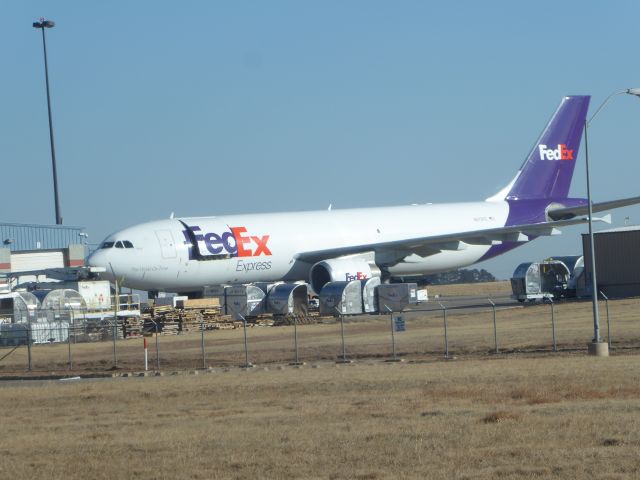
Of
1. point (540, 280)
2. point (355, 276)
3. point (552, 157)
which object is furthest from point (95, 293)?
point (552, 157)

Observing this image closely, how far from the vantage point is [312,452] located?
1408cm

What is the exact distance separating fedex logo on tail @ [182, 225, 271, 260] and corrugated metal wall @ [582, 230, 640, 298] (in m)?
15.7

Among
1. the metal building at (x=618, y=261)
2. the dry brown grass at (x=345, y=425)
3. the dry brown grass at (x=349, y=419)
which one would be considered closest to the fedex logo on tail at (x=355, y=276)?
the metal building at (x=618, y=261)

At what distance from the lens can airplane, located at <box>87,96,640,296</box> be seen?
51281mm

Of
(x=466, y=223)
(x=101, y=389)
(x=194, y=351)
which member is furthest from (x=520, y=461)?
(x=466, y=223)

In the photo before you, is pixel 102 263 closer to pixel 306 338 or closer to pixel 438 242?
pixel 306 338

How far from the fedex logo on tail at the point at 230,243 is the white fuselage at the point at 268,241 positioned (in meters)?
0.05

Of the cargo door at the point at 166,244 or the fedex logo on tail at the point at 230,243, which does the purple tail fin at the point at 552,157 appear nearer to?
the fedex logo on tail at the point at 230,243

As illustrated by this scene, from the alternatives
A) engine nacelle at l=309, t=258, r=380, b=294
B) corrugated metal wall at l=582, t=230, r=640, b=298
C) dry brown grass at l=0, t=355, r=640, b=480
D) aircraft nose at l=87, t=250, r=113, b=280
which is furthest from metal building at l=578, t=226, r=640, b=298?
dry brown grass at l=0, t=355, r=640, b=480

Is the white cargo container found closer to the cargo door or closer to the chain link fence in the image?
the chain link fence

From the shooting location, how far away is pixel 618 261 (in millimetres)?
53688

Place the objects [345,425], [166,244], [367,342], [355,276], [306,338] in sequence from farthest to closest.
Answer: [355,276] → [166,244] → [306,338] → [367,342] → [345,425]

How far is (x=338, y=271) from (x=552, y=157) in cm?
2107

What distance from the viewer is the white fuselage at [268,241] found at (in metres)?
50.9
